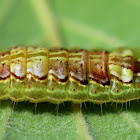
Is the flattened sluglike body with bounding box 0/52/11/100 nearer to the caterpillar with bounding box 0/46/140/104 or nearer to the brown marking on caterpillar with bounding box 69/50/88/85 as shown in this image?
the caterpillar with bounding box 0/46/140/104

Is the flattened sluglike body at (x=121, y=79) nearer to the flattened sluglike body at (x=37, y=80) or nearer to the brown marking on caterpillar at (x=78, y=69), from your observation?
the brown marking on caterpillar at (x=78, y=69)

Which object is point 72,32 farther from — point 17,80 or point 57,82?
point 17,80

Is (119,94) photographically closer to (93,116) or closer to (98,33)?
(93,116)

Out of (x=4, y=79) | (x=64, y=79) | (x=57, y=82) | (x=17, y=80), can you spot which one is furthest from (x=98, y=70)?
(x=4, y=79)

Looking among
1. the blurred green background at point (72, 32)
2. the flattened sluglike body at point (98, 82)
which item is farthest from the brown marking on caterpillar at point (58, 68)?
the blurred green background at point (72, 32)

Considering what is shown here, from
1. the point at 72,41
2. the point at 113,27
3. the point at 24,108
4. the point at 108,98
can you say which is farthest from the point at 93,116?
the point at 113,27

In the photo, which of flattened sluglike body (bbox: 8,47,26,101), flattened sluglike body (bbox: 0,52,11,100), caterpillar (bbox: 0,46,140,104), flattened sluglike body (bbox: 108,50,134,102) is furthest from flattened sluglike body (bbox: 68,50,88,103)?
flattened sluglike body (bbox: 0,52,11,100)
